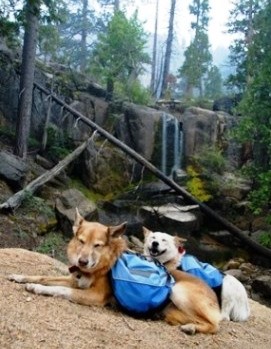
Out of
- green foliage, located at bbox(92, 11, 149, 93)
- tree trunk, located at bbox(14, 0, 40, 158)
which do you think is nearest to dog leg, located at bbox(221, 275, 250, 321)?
tree trunk, located at bbox(14, 0, 40, 158)

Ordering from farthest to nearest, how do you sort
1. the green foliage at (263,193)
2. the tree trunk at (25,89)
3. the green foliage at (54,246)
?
the tree trunk at (25,89)
the green foliage at (263,193)
the green foliage at (54,246)

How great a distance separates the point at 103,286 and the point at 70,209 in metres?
9.05

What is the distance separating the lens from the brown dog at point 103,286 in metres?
4.81

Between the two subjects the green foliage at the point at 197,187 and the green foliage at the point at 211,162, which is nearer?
the green foliage at the point at 197,187

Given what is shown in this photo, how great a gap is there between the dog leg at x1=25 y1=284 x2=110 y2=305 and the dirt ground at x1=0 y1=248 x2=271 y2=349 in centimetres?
7

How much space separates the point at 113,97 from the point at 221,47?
159 metres

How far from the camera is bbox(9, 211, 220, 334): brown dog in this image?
15.8 ft

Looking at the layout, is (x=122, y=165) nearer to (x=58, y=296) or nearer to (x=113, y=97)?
(x=113, y=97)

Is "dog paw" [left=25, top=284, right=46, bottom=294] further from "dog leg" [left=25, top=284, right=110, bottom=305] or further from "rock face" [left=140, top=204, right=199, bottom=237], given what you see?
"rock face" [left=140, top=204, right=199, bottom=237]

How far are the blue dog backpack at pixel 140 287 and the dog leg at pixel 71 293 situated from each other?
23 cm

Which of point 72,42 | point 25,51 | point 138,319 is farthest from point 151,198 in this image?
point 72,42

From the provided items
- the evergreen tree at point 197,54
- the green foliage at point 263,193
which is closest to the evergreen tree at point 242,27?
the evergreen tree at point 197,54

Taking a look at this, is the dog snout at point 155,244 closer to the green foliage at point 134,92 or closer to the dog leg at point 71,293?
the dog leg at point 71,293

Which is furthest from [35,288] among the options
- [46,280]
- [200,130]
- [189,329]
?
[200,130]
